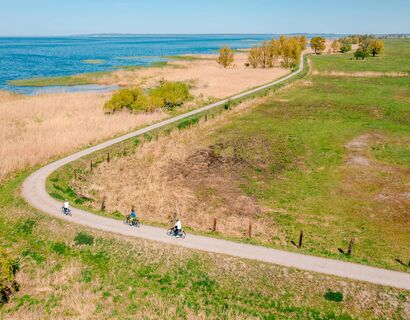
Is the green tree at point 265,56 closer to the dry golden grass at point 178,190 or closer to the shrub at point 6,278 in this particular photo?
the dry golden grass at point 178,190

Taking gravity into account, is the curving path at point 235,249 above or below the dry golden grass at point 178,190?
above

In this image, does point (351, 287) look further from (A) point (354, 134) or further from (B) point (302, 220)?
(A) point (354, 134)

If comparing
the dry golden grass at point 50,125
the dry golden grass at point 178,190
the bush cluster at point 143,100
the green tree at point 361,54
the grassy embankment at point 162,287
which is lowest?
the dry golden grass at point 178,190

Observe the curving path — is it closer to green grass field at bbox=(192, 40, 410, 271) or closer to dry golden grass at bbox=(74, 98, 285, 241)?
green grass field at bbox=(192, 40, 410, 271)

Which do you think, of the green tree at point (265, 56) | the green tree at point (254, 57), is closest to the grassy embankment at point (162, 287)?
the green tree at point (265, 56)

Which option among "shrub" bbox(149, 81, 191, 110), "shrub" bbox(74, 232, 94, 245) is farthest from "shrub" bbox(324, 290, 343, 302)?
"shrub" bbox(149, 81, 191, 110)

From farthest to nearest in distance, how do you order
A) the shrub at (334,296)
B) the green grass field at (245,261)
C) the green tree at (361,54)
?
the green tree at (361,54)
the shrub at (334,296)
the green grass field at (245,261)
